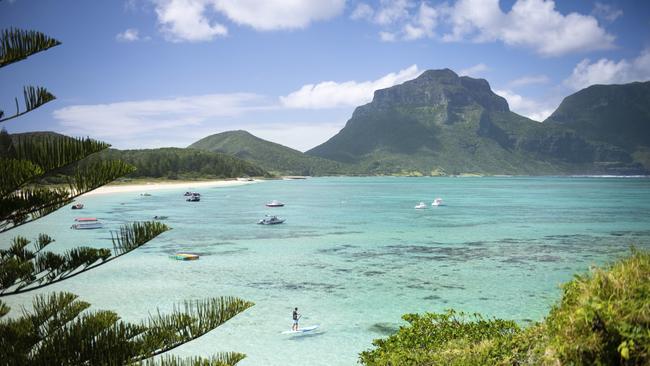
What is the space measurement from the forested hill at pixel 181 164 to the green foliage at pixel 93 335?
136095mm

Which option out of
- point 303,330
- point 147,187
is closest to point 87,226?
point 303,330

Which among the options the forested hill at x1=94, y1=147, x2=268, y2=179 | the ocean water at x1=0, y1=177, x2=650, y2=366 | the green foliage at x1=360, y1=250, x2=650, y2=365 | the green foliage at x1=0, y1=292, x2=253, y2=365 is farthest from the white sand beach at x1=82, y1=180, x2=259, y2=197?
the green foliage at x1=360, y1=250, x2=650, y2=365

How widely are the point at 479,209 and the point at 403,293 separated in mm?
52097

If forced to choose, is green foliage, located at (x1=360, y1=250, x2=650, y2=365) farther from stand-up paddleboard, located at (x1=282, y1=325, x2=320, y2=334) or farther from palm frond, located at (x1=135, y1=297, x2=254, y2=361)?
stand-up paddleboard, located at (x1=282, y1=325, x2=320, y2=334)

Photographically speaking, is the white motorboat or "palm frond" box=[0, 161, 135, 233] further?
the white motorboat

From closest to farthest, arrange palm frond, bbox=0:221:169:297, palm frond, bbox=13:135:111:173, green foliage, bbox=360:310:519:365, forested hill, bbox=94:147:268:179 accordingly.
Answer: palm frond, bbox=13:135:111:173 → palm frond, bbox=0:221:169:297 → green foliage, bbox=360:310:519:365 → forested hill, bbox=94:147:268:179

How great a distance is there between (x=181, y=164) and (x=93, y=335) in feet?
535

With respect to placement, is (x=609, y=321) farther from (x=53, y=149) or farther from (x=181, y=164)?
(x=181, y=164)

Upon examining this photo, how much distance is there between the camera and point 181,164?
160 m

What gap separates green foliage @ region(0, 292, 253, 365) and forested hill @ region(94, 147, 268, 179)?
13609 centimetres

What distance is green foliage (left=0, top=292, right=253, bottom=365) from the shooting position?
5234 millimetres

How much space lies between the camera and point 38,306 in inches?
236

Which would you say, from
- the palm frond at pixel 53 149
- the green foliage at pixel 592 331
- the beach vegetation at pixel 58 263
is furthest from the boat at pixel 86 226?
the palm frond at pixel 53 149

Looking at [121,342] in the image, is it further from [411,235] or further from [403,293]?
[411,235]
